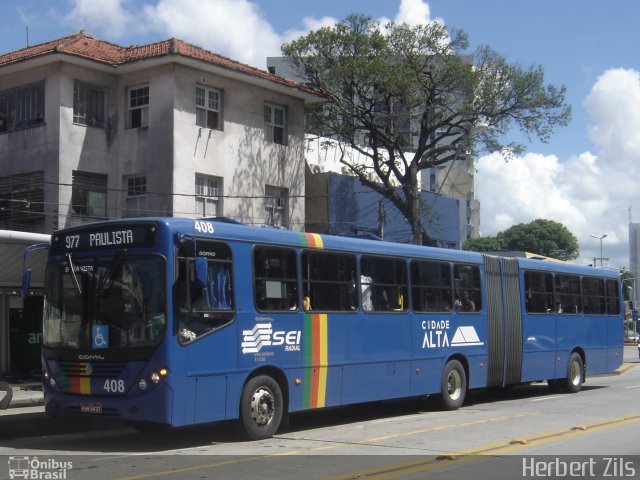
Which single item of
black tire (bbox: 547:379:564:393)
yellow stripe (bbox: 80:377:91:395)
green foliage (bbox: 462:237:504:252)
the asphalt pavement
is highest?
green foliage (bbox: 462:237:504:252)

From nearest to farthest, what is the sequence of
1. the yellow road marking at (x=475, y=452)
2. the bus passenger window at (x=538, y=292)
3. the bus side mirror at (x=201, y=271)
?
the yellow road marking at (x=475, y=452), the bus side mirror at (x=201, y=271), the bus passenger window at (x=538, y=292)

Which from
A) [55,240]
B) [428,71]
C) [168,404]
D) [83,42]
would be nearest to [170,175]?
[83,42]

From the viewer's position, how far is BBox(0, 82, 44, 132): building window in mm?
26188

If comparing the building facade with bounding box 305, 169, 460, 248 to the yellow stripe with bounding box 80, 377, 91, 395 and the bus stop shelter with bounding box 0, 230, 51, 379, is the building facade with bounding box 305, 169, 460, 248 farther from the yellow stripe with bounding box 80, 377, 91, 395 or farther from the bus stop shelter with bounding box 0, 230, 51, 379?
the yellow stripe with bounding box 80, 377, 91, 395

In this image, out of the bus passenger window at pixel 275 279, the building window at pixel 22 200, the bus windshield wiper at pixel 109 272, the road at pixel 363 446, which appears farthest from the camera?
the building window at pixel 22 200

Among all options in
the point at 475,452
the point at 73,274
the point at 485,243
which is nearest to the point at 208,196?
the point at 73,274

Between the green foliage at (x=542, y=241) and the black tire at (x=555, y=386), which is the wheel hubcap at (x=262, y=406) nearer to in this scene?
the black tire at (x=555, y=386)

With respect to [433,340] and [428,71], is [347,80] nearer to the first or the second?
[428,71]

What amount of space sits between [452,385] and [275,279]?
5779mm

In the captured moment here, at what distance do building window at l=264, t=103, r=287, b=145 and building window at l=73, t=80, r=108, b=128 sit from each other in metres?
5.62

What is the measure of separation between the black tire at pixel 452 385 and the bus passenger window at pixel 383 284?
198cm

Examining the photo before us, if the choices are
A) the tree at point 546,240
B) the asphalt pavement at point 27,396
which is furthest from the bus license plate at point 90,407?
the tree at point 546,240

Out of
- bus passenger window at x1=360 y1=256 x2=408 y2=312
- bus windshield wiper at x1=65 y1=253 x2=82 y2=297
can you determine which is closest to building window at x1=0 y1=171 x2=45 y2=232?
bus passenger window at x1=360 y1=256 x2=408 y2=312

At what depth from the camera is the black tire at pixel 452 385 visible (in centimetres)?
1631
